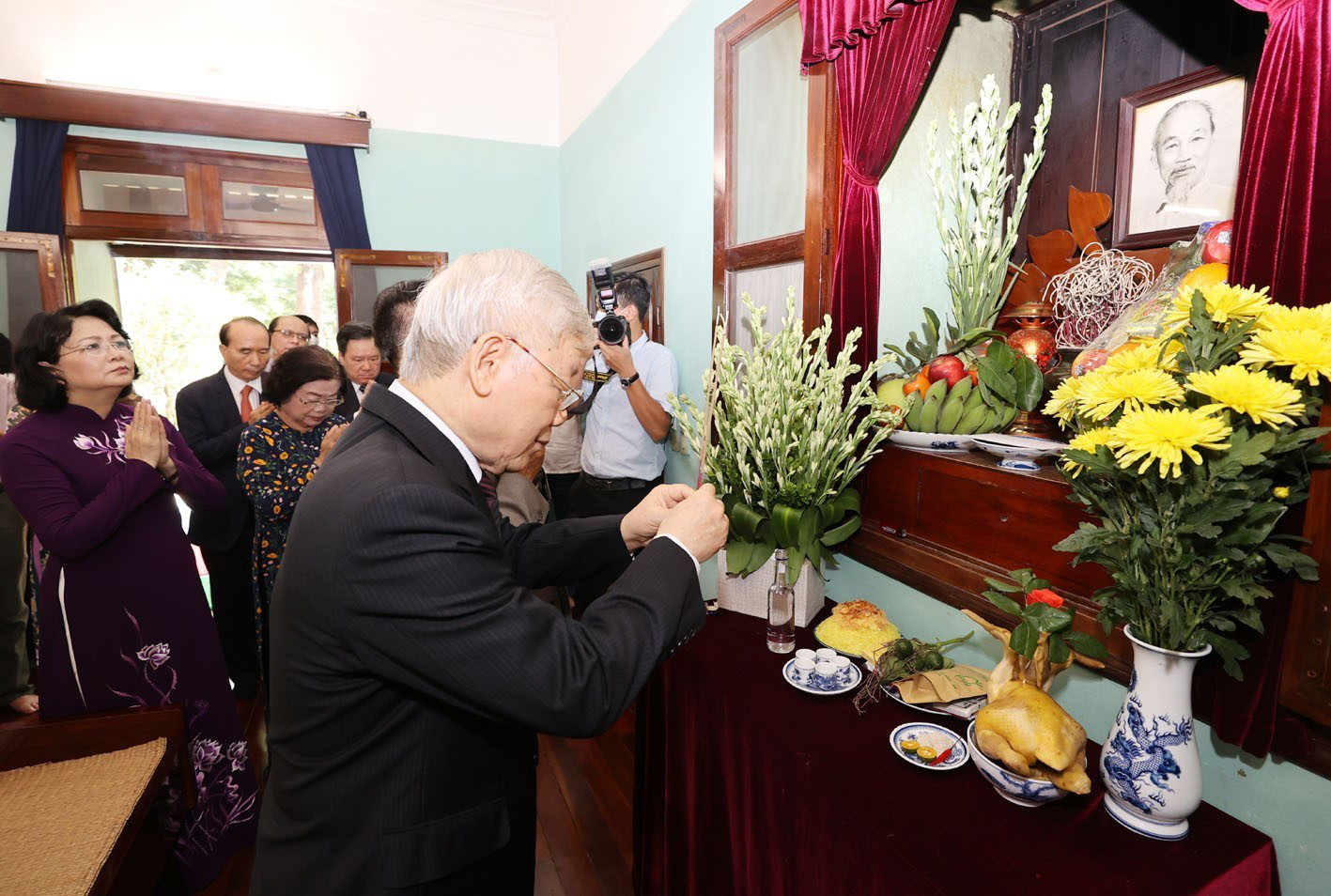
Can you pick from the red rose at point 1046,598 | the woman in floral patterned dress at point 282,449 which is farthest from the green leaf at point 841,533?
the woman in floral patterned dress at point 282,449

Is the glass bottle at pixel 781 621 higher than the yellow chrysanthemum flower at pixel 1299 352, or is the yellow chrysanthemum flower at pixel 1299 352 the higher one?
the yellow chrysanthemum flower at pixel 1299 352

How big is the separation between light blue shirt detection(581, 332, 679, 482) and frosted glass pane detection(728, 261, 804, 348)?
1.86 ft

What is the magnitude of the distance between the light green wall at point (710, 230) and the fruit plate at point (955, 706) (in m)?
0.19

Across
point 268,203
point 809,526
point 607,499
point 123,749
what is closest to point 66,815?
point 123,749

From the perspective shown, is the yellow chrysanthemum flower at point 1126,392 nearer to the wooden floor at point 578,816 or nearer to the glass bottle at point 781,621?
the glass bottle at point 781,621

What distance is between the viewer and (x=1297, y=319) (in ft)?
2.63

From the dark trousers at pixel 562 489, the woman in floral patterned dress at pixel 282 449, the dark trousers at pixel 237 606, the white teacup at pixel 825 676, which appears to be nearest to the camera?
the white teacup at pixel 825 676

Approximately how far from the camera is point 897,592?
179 centimetres

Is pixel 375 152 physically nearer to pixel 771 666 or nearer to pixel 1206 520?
pixel 771 666

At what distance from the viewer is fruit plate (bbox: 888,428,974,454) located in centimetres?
155

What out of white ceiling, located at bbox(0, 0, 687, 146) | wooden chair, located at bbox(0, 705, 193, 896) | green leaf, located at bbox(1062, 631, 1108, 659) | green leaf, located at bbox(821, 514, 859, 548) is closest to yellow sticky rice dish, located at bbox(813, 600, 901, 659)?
green leaf, located at bbox(821, 514, 859, 548)

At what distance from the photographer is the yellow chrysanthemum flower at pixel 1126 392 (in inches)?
33.7

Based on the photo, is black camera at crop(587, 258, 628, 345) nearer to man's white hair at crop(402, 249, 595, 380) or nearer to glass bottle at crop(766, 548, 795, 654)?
glass bottle at crop(766, 548, 795, 654)

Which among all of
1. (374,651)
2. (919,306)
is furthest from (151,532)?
(919,306)
